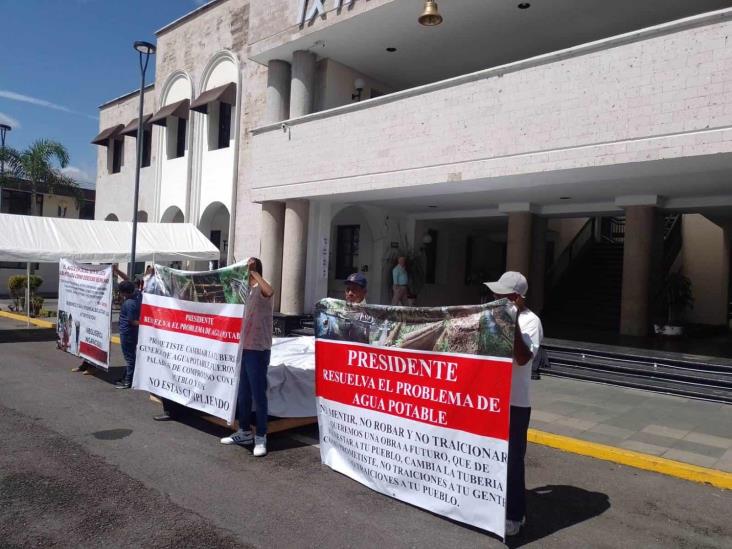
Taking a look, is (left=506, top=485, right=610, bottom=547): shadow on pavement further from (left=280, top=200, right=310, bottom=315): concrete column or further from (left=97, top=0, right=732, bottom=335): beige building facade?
(left=280, top=200, right=310, bottom=315): concrete column

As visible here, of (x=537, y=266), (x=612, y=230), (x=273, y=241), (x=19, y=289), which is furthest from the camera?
(x=612, y=230)

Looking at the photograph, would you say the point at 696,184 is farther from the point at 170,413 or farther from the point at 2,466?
the point at 2,466

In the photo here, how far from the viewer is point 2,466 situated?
4.85 m

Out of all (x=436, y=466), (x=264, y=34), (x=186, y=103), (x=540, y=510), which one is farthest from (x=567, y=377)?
(x=186, y=103)

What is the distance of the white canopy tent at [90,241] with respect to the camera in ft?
44.1

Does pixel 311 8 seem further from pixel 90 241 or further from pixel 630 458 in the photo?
pixel 630 458

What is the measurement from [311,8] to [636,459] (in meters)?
11.9

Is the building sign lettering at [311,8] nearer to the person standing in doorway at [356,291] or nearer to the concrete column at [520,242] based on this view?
the concrete column at [520,242]

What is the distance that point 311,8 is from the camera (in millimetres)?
13367

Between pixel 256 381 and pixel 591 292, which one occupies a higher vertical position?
pixel 591 292

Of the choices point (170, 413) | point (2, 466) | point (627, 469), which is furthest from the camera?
point (170, 413)

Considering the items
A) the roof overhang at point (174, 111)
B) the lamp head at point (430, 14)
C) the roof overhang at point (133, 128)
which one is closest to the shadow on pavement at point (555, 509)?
the lamp head at point (430, 14)

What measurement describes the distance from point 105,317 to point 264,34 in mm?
9219

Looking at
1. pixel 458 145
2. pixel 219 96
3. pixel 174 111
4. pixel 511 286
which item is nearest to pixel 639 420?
pixel 511 286
